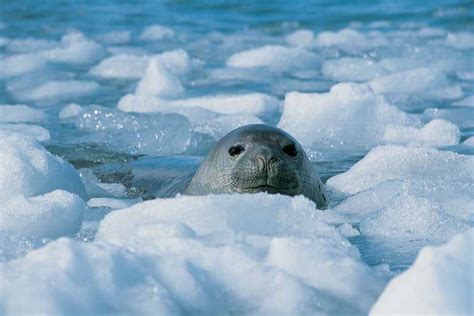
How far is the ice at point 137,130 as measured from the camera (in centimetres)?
591

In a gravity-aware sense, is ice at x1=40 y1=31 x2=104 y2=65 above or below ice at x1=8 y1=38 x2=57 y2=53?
above

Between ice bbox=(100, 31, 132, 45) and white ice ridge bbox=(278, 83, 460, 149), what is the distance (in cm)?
486

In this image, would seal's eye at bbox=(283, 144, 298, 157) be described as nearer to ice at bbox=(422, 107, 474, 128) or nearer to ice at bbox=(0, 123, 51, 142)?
ice at bbox=(0, 123, 51, 142)

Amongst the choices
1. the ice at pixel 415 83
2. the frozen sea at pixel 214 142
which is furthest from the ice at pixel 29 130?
the ice at pixel 415 83

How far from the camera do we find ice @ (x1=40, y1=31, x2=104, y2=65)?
9258mm

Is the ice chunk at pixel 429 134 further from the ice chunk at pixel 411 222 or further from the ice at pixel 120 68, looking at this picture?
the ice at pixel 120 68

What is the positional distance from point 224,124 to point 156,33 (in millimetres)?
5216

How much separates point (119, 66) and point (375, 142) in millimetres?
3413

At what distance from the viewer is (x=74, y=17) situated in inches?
493

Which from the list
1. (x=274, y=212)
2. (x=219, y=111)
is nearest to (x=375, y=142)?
(x=219, y=111)

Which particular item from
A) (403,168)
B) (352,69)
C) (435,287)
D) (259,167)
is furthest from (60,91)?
(435,287)

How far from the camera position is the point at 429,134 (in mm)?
5762

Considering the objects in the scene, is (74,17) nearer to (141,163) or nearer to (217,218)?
(141,163)

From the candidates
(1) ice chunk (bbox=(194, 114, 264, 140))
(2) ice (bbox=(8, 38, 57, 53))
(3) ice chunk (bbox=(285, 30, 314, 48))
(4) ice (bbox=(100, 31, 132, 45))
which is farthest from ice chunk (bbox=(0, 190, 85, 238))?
(4) ice (bbox=(100, 31, 132, 45))
